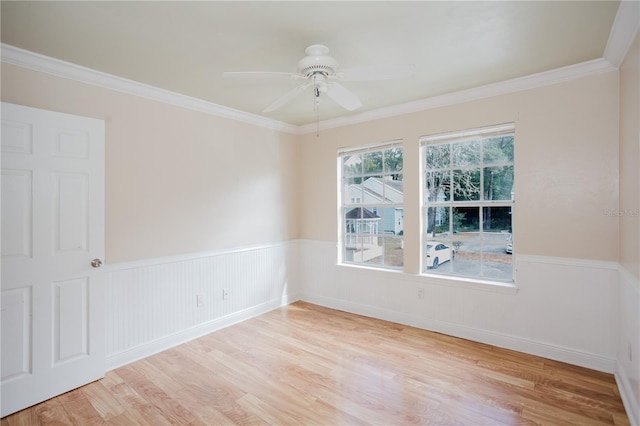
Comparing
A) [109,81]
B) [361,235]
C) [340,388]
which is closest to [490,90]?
[361,235]

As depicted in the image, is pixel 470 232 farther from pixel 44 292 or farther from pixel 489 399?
pixel 44 292

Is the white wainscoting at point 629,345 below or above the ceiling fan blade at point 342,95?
below

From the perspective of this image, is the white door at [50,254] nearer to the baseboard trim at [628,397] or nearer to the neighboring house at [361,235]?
the neighboring house at [361,235]

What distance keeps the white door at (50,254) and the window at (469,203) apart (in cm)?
324

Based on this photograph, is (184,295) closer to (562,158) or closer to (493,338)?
(493,338)

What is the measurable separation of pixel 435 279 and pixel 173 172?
3.00 metres

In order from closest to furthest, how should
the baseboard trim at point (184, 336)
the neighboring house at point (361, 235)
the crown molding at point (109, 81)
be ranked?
the crown molding at point (109, 81)
the baseboard trim at point (184, 336)
the neighboring house at point (361, 235)

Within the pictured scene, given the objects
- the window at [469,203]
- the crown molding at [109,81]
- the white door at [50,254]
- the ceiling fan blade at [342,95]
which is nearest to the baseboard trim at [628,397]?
the window at [469,203]

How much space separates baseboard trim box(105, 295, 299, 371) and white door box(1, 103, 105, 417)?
22 cm

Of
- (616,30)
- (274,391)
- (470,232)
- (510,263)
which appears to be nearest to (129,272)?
(274,391)

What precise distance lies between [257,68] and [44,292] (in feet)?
7.72

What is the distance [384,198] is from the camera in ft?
13.6

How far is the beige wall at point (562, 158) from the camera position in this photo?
2707mm

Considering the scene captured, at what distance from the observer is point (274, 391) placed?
2.50 meters
